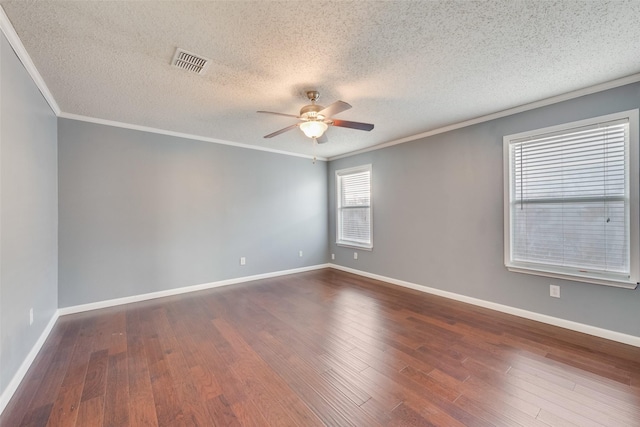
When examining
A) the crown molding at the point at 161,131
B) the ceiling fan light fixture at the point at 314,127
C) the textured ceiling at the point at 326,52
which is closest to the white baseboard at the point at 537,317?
the textured ceiling at the point at 326,52

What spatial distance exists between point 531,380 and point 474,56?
258cm

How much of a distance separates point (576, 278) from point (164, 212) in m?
5.28

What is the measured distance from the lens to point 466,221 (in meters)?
3.64

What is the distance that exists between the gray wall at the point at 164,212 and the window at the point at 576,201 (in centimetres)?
372

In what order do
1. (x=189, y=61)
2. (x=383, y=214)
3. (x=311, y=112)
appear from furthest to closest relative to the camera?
(x=383, y=214)
(x=311, y=112)
(x=189, y=61)

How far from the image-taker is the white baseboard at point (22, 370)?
1722 mm

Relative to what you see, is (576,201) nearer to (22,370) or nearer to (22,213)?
(22,213)

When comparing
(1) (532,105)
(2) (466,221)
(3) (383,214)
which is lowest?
(2) (466,221)

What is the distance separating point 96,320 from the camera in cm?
310

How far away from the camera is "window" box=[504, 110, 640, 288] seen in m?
2.47

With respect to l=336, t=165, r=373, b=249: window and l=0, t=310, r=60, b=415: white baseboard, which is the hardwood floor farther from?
l=336, t=165, r=373, b=249: window

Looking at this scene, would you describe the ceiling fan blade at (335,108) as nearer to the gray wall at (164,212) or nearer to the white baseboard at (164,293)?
the gray wall at (164,212)

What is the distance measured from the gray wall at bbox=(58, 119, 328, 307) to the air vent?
214 centimetres

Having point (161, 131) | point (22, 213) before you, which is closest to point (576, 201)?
point (22, 213)
